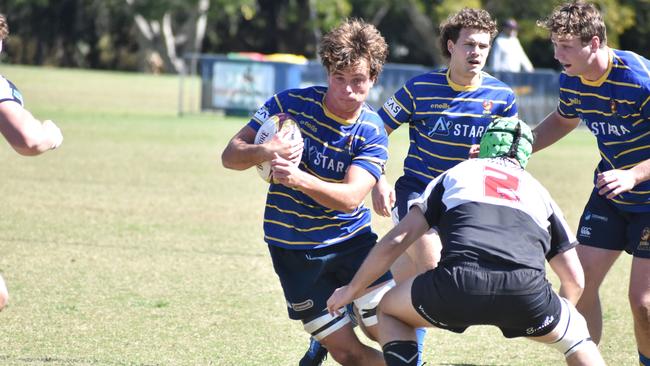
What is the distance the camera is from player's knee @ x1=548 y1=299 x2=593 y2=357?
14.6 ft

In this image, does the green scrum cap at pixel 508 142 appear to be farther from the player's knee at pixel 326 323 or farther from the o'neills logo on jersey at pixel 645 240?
the o'neills logo on jersey at pixel 645 240

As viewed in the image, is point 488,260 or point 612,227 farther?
point 612,227

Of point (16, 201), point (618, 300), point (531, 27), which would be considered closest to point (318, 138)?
point (618, 300)

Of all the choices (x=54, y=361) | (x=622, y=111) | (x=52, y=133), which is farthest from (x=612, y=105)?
(x=54, y=361)

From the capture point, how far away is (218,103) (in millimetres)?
24734

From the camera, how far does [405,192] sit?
617cm

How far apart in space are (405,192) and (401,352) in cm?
178

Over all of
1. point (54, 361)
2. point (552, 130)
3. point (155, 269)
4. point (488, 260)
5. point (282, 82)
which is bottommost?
point (282, 82)

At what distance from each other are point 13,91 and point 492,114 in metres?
2.81

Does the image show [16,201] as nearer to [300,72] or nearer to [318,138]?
[318,138]

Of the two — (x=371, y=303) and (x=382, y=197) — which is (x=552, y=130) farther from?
(x=371, y=303)

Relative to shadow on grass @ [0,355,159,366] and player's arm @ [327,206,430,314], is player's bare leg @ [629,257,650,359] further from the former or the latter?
shadow on grass @ [0,355,159,366]

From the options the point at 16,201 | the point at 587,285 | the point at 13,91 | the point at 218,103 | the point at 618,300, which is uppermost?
the point at 13,91

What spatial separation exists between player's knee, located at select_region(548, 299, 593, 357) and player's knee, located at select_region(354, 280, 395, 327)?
3.06 ft
